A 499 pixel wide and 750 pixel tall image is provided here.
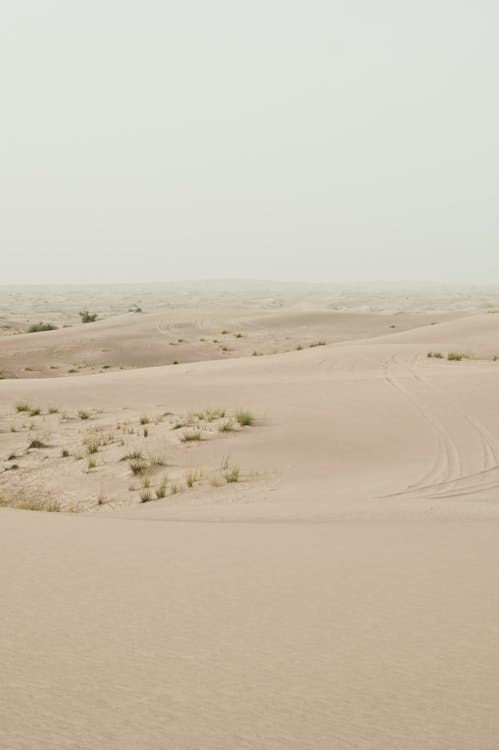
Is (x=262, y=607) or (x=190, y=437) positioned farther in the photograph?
(x=190, y=437)

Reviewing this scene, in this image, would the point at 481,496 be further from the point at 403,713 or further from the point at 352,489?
the point at 403,713

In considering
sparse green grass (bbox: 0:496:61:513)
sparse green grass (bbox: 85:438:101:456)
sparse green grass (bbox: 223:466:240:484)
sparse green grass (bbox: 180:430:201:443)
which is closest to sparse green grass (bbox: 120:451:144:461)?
sparse green grass (bbox: 85:438:101:456)

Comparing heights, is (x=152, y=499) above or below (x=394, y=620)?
below

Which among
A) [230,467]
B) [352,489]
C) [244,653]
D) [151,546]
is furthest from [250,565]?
[230,467]

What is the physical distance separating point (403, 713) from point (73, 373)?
1108 inches

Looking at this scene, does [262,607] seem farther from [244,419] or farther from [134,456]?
[244,419]

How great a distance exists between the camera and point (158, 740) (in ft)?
6.69

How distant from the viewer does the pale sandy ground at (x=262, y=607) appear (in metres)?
2.19

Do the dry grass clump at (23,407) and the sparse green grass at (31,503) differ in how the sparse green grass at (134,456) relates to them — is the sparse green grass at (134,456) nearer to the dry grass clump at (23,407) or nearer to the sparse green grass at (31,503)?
the sparse green grass at (31,503)

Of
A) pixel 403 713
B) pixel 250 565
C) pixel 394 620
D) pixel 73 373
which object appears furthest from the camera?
pixel 73 373

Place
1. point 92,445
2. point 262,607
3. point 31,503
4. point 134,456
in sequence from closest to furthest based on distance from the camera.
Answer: point 262,607 < point 31,503 < point 134,456 < point 92,445

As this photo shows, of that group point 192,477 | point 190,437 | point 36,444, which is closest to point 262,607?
point 192,477

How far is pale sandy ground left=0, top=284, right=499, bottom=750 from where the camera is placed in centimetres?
219

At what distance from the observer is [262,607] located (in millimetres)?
3494
